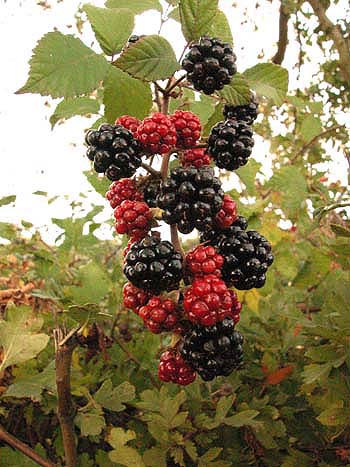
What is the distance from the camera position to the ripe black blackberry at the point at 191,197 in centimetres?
64

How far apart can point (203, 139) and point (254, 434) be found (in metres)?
0.50

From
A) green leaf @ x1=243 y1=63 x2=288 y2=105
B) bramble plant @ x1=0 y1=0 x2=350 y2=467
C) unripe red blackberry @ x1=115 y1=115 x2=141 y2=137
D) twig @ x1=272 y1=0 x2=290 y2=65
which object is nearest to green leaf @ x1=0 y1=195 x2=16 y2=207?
bramble plant @ x1=0 y1=0 x2=350 y2=467

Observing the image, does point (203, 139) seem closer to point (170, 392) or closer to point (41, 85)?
point (41, 85)

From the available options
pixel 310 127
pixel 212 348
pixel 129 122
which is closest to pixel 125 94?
pixel 129 122

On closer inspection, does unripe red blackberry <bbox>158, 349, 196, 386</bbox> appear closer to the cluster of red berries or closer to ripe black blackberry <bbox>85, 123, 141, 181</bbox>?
the cluster of red berries

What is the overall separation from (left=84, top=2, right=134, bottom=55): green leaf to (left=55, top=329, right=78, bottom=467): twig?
1.40 feet

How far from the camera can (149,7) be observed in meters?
0.83

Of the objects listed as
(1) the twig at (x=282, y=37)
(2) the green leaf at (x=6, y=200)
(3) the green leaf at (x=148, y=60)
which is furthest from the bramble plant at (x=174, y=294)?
(1) the twig at (x=282, y=37)

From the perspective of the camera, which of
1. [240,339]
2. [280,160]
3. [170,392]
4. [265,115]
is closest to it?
[240,339]

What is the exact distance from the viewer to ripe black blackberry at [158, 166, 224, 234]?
2.09 feet

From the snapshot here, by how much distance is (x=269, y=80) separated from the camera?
30.5 inches

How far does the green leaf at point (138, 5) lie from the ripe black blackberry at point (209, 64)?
207mm

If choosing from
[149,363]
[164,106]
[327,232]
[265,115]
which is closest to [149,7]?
[164,106]

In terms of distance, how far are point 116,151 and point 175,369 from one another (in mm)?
310
